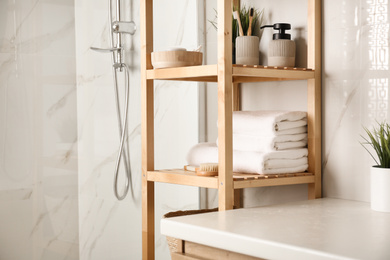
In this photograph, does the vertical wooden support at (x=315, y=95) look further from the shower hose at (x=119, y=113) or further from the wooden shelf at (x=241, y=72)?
the shower hose at (x=119, y=113)

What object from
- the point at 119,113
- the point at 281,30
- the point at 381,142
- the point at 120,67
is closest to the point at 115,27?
the point at 120,67

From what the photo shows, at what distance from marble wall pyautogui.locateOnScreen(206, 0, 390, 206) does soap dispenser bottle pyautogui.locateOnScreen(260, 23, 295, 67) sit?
0.07 meters

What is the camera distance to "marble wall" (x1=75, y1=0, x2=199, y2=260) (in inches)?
84.1

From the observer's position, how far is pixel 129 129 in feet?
7.46

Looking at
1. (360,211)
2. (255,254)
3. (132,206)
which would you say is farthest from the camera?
(132,206)

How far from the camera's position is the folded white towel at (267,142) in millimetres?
1664

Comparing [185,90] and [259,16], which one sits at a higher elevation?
[259,16]

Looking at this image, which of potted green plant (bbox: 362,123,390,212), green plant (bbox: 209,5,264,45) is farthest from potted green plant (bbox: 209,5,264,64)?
potted green plant (bbox: 362,123,390,212)

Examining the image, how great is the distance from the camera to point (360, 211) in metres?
1.50

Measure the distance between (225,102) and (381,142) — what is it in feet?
1.43

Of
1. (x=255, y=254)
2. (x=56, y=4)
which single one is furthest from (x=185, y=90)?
(x=255, y=254)

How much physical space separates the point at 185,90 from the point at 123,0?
0.47m

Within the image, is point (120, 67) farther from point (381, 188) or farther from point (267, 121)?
point (381, 188)

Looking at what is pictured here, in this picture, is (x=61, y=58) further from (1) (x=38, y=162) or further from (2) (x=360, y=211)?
(2) (x=360, y=211)
